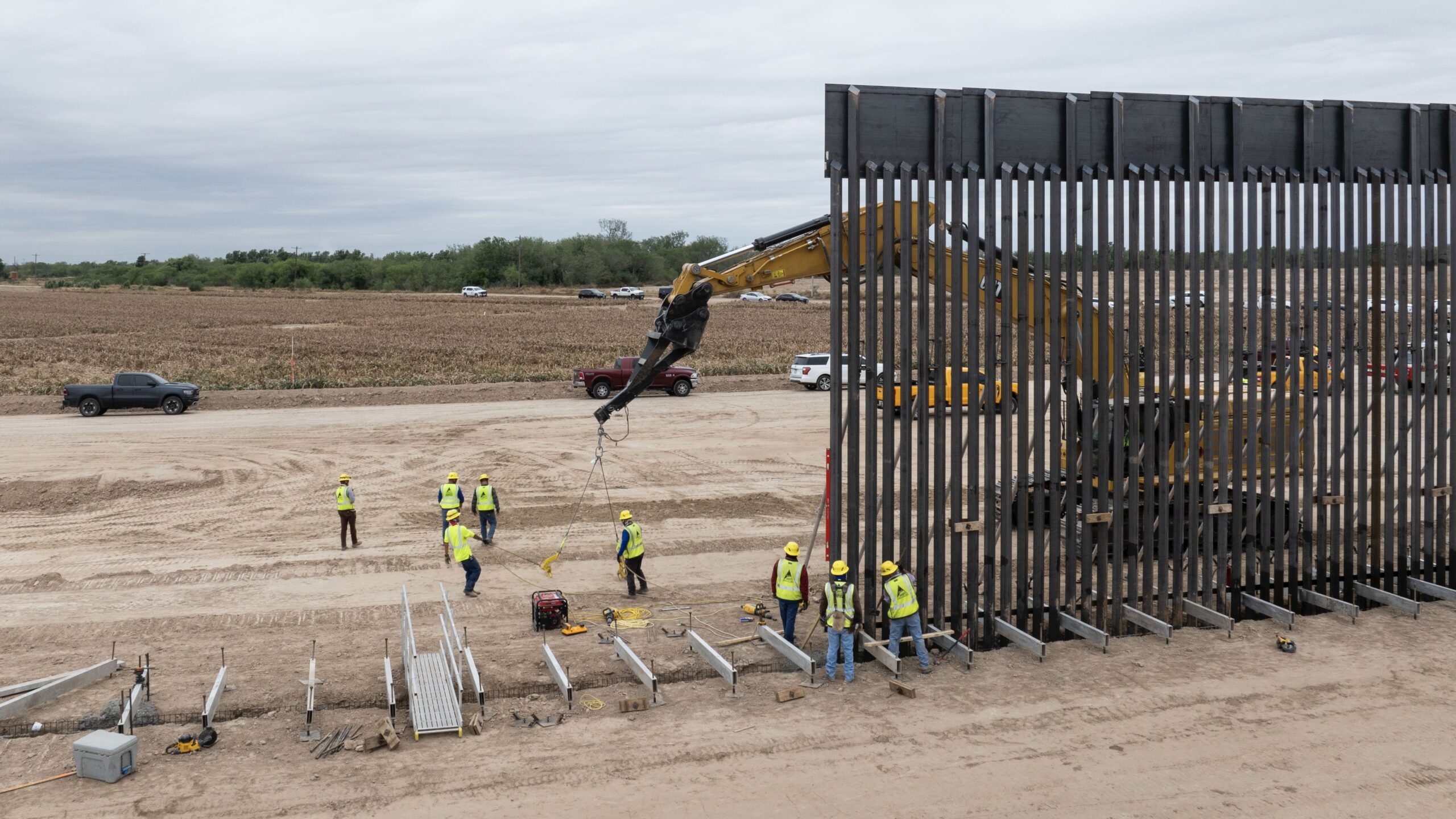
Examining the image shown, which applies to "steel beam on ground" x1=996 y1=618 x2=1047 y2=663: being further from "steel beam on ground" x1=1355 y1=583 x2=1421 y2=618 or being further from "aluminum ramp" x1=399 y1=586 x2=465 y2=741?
"aluminum ramp" x1=399 y1=586 x2=465 y2=741

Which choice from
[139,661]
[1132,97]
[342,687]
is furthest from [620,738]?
[1132,97]

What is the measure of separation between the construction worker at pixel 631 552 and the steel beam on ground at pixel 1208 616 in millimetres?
7897

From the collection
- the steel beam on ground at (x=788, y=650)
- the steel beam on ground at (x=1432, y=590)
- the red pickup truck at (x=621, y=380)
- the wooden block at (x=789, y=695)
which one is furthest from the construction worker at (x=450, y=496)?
the red pickup truck at (x=621, y=380)

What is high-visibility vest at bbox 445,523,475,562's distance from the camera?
57.8ft

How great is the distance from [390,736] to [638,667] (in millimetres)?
3013

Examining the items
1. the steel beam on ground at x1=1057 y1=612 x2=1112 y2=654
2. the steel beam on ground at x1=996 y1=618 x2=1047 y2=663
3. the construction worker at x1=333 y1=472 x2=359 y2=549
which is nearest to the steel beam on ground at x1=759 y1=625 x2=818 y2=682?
the steel beam on ground at x1=996 y1=618 x2=1047 y2=663

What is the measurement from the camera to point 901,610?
14.1m

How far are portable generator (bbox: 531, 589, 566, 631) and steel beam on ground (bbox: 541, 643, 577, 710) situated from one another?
43.7 inches

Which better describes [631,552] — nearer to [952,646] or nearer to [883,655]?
[883,655]

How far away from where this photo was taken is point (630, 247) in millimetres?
157875

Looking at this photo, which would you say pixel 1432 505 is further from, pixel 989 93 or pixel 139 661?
pixel 139 661

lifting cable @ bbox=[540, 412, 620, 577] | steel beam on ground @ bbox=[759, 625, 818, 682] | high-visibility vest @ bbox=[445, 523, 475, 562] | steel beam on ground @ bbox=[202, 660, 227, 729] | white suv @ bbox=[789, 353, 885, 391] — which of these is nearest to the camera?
steel beam on ground @ bbox=[202, 660, 227, 729]

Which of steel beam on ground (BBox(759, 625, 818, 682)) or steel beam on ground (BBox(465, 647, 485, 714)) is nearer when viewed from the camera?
steel beam on ground (BBox(465, 647, 485, 714))

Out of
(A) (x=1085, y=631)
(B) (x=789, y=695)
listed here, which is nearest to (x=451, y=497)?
(B) (x=789, y=695)
